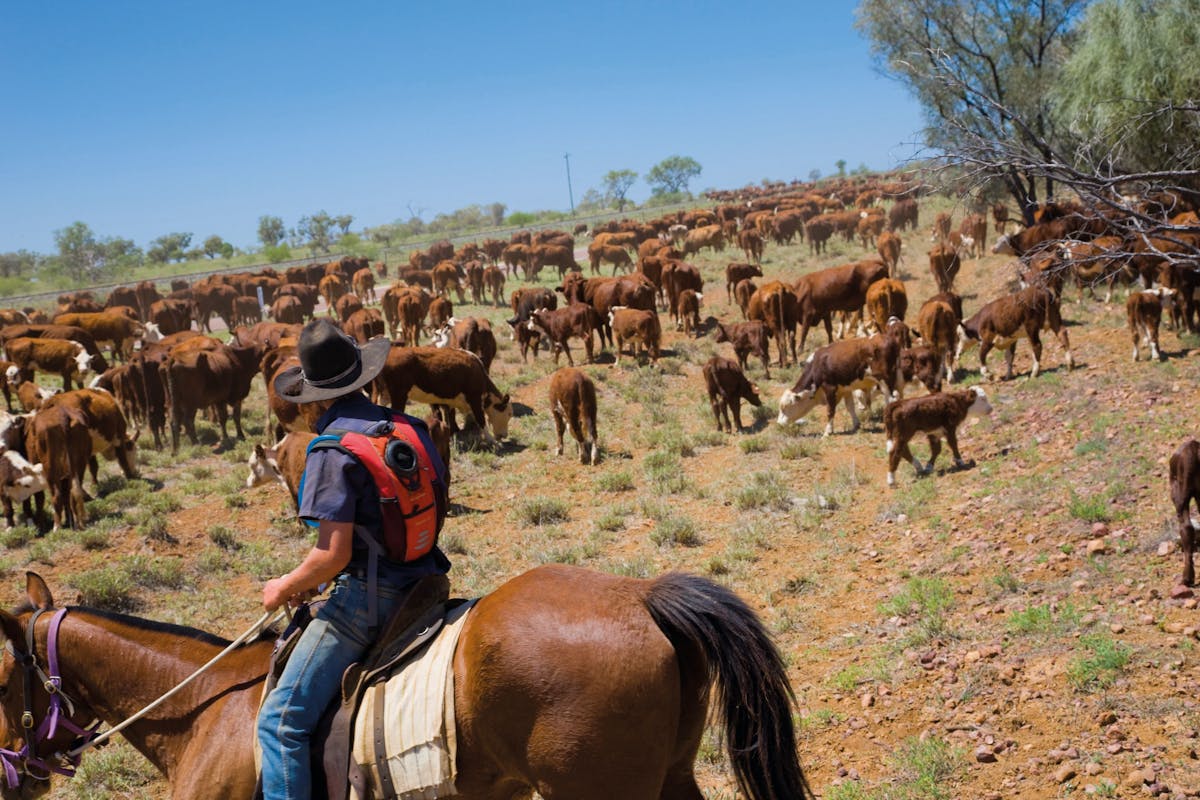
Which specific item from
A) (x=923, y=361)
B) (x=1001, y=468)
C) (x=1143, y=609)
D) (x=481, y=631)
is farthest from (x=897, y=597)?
(x=923, y=361)

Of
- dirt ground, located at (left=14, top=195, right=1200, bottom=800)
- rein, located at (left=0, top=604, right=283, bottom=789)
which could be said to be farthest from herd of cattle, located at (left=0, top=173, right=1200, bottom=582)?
rein, located at (left=0, top=604, right=283, bottom=789)

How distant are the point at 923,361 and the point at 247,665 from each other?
12832 mm

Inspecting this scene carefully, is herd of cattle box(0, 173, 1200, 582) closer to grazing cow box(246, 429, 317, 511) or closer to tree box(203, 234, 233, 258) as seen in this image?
grazing cow box(246, 429, 317, 511)

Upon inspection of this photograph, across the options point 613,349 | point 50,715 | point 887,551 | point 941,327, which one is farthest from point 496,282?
point 50,715

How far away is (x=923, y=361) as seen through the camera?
1487 centimetres

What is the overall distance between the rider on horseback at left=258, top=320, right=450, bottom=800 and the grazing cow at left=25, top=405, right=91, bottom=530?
1039 centimetres

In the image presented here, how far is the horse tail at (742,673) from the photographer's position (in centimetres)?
354

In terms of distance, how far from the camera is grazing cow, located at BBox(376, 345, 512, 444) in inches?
622

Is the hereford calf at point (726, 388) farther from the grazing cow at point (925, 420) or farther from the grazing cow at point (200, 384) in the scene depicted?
the grazing cow at point (200, 384)

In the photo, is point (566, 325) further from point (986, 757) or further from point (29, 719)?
point (29, 719)

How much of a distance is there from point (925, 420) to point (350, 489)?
9.72 meters

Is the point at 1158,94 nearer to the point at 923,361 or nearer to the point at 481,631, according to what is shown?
the point at 923,361

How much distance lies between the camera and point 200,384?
1741 cm

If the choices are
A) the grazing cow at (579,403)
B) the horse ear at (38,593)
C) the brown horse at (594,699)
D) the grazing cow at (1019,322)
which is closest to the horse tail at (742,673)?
the brown horse at (594,699)
